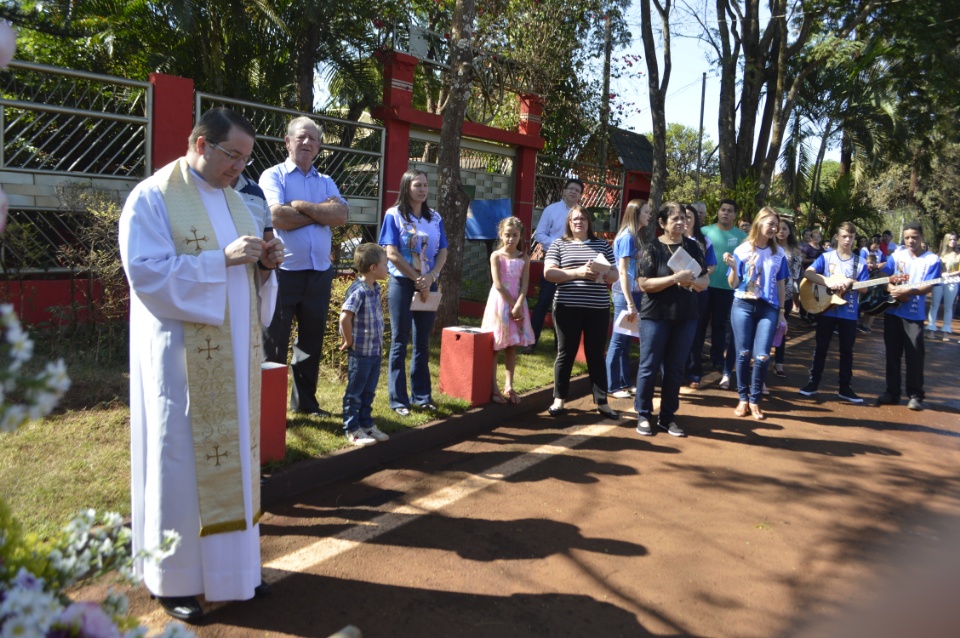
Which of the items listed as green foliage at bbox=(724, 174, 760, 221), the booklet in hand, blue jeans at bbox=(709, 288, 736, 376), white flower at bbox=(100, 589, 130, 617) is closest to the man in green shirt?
blue jeans at bbox=(709, 288, 736, 376)

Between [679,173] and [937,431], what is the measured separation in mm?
39205

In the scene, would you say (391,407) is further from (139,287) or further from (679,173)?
(679,173)

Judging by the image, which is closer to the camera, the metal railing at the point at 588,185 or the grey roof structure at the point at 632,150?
the metal railing at the point at 588,185

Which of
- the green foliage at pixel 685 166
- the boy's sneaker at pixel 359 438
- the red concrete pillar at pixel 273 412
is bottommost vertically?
the boy's sneaker at pixel 359 438

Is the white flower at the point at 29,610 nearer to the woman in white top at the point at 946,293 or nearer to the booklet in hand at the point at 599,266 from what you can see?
the booklet in hand at the point at 599,266

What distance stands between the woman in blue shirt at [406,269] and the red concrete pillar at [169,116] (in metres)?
3.18

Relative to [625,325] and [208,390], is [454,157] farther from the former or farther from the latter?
[208,390]

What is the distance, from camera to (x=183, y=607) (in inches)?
137

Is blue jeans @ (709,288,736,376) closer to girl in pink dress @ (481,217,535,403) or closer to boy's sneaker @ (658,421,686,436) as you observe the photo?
boy's sneaker @ (658,421,686,436)

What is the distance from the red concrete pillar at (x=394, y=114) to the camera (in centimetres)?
1148

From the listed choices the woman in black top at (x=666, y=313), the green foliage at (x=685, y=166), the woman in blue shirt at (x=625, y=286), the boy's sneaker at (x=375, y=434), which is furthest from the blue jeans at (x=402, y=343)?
the green foliage at (x=685, y=166)

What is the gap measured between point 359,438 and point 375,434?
0.17 metres

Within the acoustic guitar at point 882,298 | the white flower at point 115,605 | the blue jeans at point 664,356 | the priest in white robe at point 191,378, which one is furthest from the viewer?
the acoustic guitar at point 882,298

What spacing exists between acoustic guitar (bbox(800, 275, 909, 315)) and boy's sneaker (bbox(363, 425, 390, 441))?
575 centimetres
